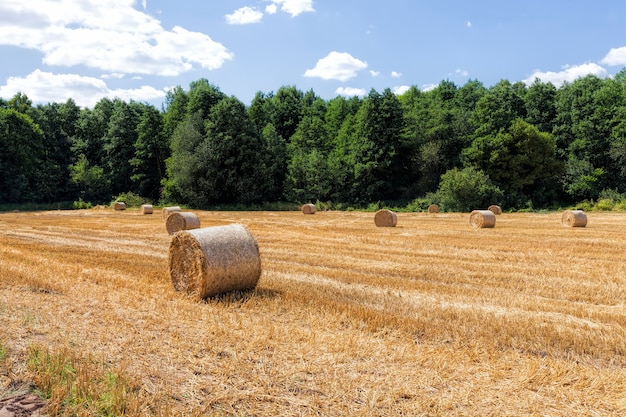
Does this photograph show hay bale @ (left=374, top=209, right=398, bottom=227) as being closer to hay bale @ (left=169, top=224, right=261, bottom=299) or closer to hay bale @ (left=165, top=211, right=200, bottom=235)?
hay bale @ (left=165, top=211, right=200, bottom=235)

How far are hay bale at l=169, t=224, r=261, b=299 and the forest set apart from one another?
34702mm

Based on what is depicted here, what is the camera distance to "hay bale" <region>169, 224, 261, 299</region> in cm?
861

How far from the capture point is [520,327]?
675 centimetres

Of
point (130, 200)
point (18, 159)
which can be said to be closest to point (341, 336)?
point (130, 200)

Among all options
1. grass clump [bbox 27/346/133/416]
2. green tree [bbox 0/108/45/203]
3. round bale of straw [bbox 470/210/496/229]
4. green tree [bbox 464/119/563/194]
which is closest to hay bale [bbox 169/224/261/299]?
grass clump [bbox 27/346/133/416]

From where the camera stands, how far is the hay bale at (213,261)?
861cm

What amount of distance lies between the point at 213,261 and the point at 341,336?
3.29 meters

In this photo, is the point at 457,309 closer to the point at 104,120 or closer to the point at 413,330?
the point at 413,330

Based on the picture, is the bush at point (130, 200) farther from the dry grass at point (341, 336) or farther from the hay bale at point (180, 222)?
the dry grass at point (341, 336)

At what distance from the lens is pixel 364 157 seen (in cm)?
5228

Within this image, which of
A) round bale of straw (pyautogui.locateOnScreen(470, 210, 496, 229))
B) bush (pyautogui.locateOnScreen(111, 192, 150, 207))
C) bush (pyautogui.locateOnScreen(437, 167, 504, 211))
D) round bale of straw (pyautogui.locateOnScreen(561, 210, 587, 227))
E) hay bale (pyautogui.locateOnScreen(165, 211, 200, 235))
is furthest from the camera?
bush (pyautogui.locateOnScreen(111, 192, 150, 207))

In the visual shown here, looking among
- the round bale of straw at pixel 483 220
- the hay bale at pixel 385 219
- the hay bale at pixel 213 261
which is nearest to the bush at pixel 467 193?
the round bale of straw at pixel 483 220

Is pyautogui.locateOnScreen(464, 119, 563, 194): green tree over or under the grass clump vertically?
over

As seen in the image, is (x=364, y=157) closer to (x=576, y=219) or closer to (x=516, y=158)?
(x=516, y=158)
